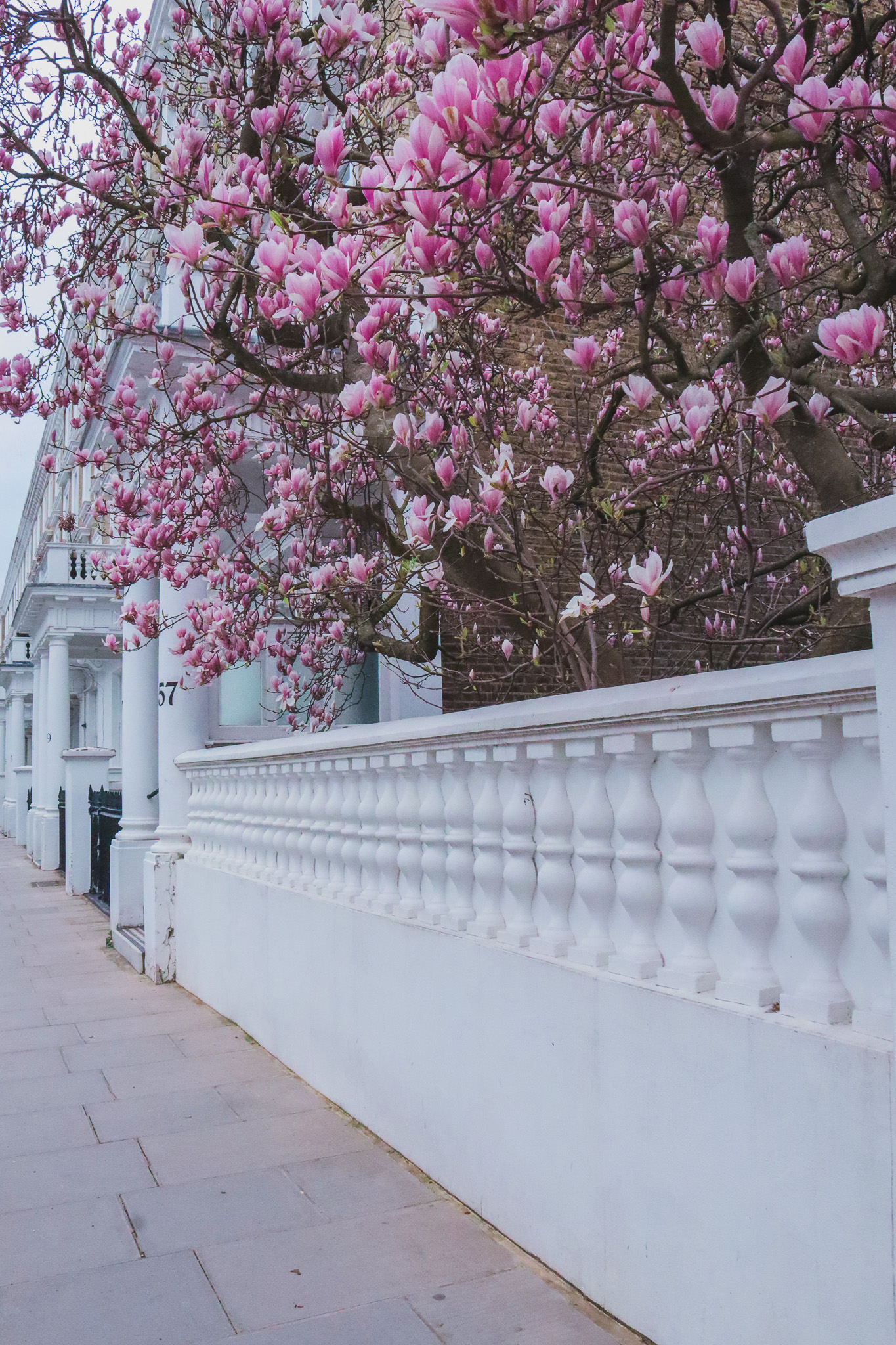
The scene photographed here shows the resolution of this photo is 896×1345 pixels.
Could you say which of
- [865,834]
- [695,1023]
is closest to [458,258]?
[865,834]

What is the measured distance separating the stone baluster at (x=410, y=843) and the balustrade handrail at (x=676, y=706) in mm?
117

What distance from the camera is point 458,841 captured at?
3666 millimetres

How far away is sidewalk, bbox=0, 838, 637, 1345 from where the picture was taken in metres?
2.77

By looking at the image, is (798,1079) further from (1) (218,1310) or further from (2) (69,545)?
(2) (69,545)

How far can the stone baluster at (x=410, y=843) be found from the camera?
3.98 meters

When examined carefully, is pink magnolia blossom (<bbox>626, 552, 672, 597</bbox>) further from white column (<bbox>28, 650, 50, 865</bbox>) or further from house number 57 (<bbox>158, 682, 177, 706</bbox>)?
white column (<bbox>28, 650, 50, 865</bbox>)

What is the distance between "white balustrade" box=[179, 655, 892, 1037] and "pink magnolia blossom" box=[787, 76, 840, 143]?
1275 mm

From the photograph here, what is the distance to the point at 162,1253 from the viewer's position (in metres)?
3.23

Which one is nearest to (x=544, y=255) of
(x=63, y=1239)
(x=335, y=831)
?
(x=335, y=831)

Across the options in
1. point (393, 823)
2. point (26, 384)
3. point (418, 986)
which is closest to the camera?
point (418, 986)

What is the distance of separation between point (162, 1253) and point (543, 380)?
241 inches

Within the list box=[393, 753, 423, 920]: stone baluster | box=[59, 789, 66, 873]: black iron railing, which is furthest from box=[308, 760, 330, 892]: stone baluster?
box=[59, 789, 66, 873]: black iron railing

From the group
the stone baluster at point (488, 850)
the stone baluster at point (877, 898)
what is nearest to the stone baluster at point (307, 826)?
the stone baluster at point (488, 850)

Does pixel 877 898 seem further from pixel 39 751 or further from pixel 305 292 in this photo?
pixel 39 751
